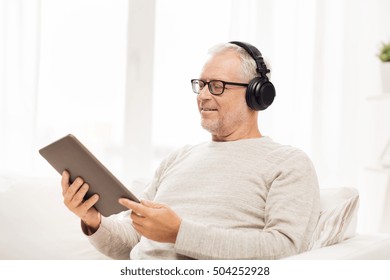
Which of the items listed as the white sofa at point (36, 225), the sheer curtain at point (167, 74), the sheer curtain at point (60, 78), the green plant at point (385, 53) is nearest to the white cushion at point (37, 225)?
the white sofa at point (36, 225)

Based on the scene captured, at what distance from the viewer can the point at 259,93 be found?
1.52m

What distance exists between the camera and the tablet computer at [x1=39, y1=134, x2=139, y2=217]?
1.15 meters

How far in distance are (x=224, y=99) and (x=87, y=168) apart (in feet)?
1.75

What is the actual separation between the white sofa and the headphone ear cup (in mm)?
726

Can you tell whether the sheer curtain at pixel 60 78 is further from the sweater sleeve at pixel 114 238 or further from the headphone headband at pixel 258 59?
the headphone headband at pixel 258 59

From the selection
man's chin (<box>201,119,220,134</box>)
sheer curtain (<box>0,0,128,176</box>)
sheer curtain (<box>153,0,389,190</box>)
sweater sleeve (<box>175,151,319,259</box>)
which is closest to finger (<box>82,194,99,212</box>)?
sweater sleeve (<box>175,151,319,259</box>)

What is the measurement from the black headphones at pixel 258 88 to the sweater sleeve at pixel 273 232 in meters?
0.27

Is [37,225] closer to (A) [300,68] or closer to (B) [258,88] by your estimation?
(B) [258,88]

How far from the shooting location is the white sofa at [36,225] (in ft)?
5.47

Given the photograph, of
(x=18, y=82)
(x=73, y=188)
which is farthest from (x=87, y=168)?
(x=18, y=82)

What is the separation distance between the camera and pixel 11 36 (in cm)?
222

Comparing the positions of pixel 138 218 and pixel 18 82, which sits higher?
pixel 18 82

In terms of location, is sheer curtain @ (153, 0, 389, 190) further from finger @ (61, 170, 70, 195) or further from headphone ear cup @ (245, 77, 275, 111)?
finger @ (61, 170, 70, 195)
